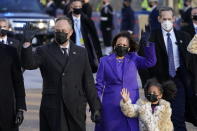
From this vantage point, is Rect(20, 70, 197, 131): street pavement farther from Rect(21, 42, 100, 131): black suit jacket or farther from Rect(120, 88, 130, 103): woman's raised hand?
Rect(21, 42, 100, 131): black suit jacket

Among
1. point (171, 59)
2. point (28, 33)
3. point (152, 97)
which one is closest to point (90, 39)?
point (171, 59)

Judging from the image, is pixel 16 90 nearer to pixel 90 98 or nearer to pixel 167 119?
pixel 90 98

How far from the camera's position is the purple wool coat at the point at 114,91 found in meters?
8.66

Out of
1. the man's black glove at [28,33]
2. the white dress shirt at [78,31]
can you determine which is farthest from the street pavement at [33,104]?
the man's black glove at [28,33]

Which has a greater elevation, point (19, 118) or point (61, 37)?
point (61, 37)

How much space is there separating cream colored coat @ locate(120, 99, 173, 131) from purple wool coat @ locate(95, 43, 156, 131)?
0.15 meters

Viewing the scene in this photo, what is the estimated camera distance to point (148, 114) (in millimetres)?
8477

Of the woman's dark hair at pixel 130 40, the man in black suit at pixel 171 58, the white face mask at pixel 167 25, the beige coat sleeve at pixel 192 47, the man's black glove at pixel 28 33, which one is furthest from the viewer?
the white face mask at pixel 167 25

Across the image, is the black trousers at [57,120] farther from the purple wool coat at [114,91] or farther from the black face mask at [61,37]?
the purple wool coat at [114,91]

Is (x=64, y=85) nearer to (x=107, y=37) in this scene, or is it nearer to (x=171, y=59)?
(x=171, y=59)

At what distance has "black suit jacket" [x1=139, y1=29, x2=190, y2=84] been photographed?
977 centimetres

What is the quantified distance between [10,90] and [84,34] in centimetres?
526

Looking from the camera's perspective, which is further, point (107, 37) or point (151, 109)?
point (107, 37)

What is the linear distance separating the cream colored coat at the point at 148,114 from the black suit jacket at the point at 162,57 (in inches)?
47.6
